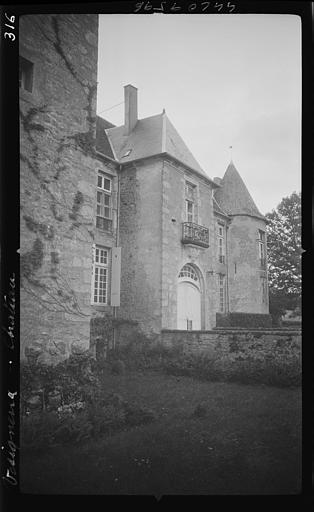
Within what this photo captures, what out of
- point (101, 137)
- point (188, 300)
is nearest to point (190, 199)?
point (188, 300)

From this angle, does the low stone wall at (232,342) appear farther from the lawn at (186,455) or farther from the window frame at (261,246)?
the lawn at (186,455)

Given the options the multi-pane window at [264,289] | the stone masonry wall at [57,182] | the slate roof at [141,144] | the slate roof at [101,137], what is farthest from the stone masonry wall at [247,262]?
the slate roof at [101,137]

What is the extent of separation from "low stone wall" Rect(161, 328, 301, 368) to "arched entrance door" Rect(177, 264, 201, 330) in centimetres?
77

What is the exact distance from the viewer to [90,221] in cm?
523

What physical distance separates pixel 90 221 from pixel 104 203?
1.01 meters

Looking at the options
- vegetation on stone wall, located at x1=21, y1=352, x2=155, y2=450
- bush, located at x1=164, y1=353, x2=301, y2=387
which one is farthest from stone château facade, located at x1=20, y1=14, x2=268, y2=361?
bush, located at x1=164, y1=353, x2=301, y2=387

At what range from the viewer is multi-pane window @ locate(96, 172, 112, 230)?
582 cm

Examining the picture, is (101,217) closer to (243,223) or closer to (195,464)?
(243,223)

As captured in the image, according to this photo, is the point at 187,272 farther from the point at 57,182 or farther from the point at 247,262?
the point at 57,182

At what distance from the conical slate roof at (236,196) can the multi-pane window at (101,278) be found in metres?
2.34

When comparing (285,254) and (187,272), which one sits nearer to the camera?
(285,254)

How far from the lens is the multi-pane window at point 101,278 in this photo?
5242mm

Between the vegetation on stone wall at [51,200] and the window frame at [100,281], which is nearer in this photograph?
the vegetation on stone wall at [51,200]
